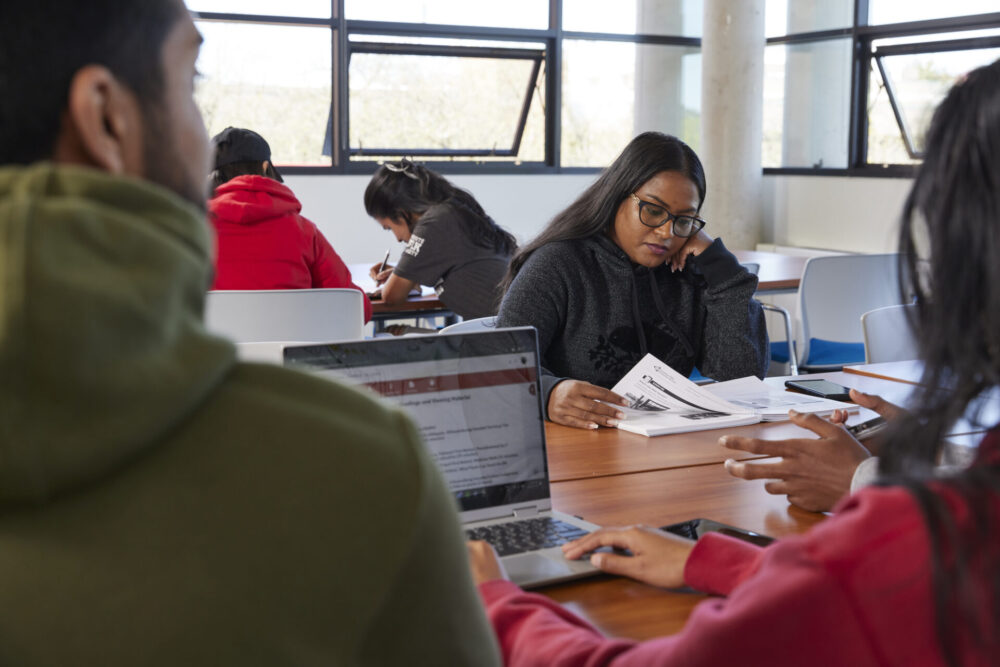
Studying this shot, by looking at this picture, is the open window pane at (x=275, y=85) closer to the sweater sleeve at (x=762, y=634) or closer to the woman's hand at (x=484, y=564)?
the woman's hand at (x=484, y=564)

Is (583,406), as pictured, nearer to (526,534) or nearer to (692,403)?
(692,403)

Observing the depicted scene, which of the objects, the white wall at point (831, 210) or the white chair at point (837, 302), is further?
the white wall at point (831, 210)

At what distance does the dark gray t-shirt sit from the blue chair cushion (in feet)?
4.18

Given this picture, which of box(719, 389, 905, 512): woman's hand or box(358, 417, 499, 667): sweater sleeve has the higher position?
box(358, 417, 499, 667): sweater sleeve

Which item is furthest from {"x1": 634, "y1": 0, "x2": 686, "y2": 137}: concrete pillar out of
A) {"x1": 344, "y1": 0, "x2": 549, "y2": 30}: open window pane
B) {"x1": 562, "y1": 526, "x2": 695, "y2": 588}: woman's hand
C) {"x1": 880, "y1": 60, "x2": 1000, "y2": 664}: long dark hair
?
{"x1": 880, "y1": 60, "x2": 1000, "y2": 664}: long dark hair

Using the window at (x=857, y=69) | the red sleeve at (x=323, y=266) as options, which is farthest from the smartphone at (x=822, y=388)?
the window at (x=857, y=69)

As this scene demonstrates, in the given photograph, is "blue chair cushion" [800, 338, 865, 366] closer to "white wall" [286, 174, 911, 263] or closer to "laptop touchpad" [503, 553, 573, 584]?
"white wall" [286, 174, 911, 263]

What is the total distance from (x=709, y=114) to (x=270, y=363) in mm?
6231

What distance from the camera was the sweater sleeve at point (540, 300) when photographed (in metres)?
2.37

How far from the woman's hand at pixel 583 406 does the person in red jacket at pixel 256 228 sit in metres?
1.16

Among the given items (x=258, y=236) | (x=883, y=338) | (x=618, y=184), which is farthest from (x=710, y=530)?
(x=258, y=236)

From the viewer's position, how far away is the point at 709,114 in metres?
6.50

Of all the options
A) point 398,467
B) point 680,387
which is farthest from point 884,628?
point 680,387

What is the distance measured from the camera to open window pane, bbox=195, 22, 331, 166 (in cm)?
602
